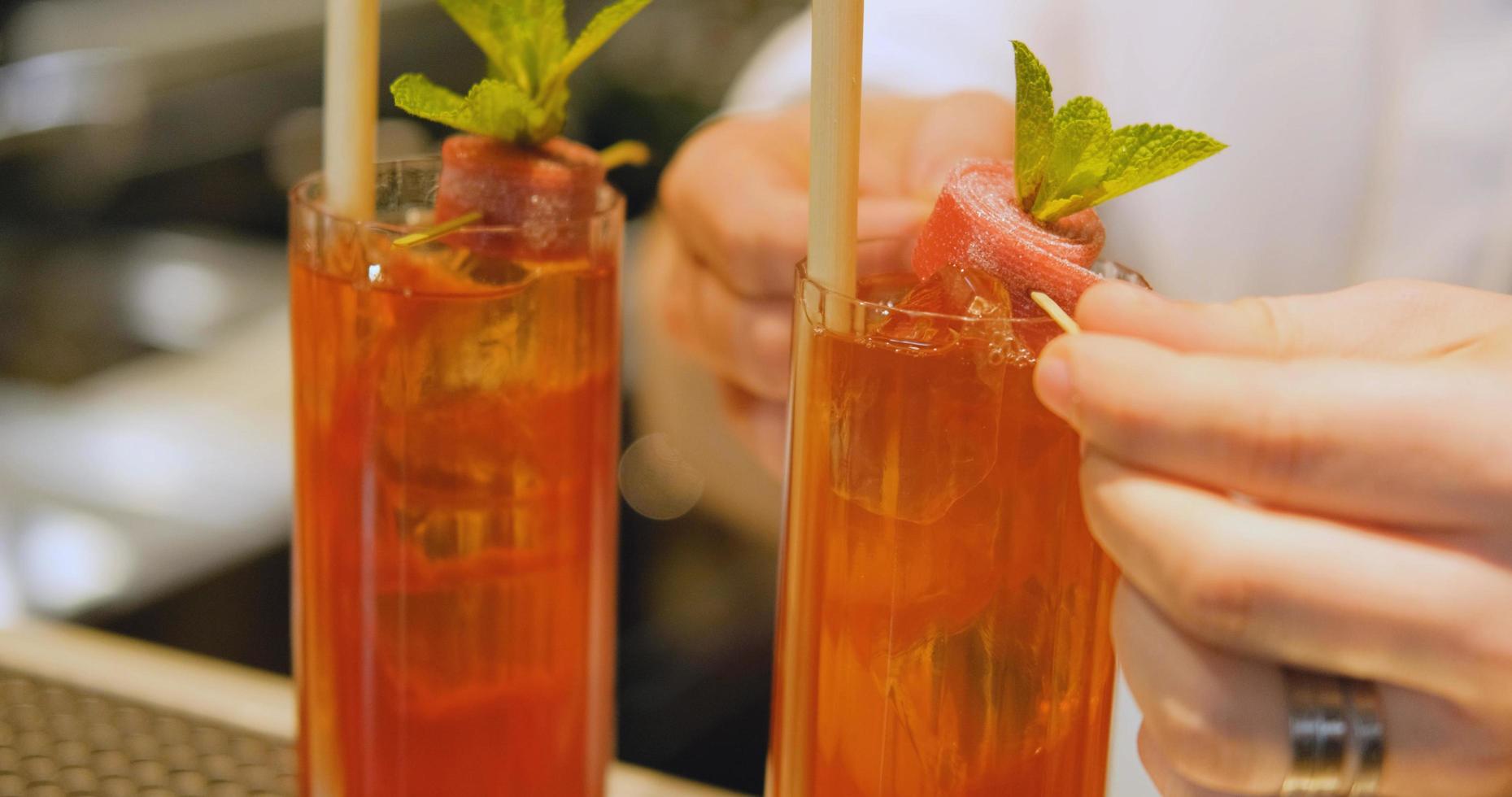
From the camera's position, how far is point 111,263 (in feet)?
9.37

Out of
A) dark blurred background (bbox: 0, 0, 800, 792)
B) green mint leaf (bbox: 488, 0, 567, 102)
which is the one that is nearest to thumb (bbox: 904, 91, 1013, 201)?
green mint leaf (bbox: 488, 0, 567, 102)

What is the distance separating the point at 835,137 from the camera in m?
0.61

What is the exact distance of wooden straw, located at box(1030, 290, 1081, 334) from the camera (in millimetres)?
580

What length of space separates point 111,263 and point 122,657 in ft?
6.74

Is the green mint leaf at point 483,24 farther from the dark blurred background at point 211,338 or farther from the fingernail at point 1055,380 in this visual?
the dark blurred background at point 211,338

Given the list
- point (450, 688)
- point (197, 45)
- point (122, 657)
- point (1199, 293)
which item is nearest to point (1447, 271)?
point (1199, 293)

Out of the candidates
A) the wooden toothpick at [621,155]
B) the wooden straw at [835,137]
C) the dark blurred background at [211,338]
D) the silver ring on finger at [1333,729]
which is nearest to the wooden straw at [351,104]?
the wooden toothpick at [621,155]

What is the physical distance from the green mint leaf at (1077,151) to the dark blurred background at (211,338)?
116 cm

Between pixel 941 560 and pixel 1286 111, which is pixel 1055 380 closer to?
pixel 941 560

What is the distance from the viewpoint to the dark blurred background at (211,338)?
2086mm

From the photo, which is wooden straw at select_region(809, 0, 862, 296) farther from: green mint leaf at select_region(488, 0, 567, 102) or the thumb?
the thumb

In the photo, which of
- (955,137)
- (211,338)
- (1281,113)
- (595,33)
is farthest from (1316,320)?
(211,338)

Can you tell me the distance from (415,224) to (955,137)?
0.47 metres

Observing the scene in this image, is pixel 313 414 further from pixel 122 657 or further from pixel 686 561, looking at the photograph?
pixel 686 561
